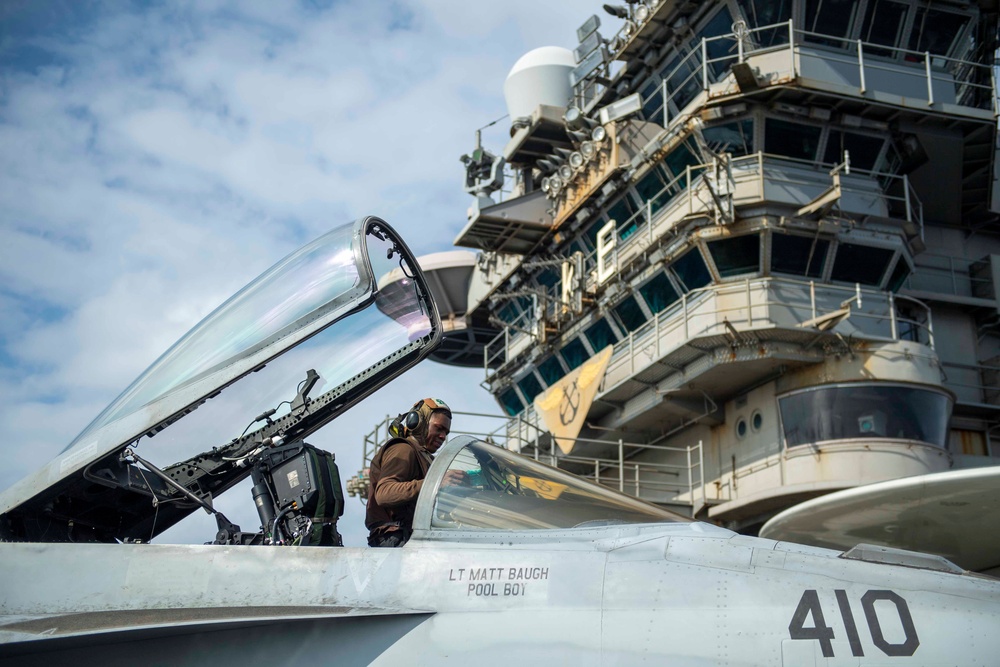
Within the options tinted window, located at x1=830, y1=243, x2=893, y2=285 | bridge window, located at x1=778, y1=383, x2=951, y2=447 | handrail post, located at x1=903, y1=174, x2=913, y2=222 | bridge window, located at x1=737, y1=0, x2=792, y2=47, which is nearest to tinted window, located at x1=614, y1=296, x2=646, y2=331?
tinted window, located at x1=830, y1=243, x2=893, y2=285

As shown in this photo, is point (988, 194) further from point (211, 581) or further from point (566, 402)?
point (211, 581)

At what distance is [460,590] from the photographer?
15.9 feet

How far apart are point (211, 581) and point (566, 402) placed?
757 inches

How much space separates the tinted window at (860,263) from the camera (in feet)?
66.6

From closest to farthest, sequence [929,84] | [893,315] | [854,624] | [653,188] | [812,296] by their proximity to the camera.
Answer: [854,624], [812,296], [893,315], [929,84], [653,188]

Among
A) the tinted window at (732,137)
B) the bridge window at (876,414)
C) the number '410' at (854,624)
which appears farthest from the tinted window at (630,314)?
the number '410' at (854,624)

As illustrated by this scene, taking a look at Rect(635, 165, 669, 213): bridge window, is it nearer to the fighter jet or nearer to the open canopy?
the fighter jet

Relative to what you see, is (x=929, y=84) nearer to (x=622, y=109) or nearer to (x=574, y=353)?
(x=622, y=109)

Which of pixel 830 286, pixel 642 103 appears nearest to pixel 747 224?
pixel 830 286

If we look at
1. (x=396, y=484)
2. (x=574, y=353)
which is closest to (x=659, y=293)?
(x=574, y=353)

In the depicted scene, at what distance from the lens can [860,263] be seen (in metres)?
20.4

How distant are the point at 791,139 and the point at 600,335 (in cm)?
685

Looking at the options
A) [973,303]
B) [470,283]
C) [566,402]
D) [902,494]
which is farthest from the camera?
[470,283]

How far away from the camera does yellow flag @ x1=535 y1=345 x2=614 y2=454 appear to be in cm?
2326
